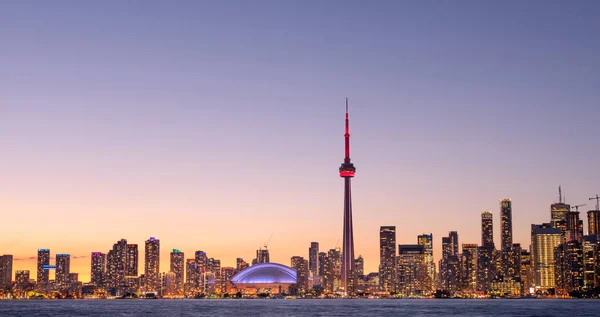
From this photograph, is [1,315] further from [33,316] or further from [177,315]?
[177,315]

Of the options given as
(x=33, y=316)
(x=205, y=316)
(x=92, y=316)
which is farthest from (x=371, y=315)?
A: (x=33, y=316)

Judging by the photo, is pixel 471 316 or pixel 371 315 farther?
pixel 371 315

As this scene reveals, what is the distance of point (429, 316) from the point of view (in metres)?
179

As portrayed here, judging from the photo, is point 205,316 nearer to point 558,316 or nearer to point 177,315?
point 177,315

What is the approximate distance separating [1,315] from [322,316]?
75.9 m

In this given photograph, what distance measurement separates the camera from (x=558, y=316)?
177875mm

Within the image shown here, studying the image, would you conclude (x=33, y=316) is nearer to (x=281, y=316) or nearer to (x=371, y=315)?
(x=281, y=316)

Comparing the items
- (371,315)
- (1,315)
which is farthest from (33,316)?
(371,315)

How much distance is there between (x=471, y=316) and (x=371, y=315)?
2427 cm

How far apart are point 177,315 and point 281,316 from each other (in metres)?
25.2

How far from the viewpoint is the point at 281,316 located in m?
178

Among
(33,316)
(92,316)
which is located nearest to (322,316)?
(92,316)

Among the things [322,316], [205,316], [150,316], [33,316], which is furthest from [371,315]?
[33,316]

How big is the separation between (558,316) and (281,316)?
63.1 m
